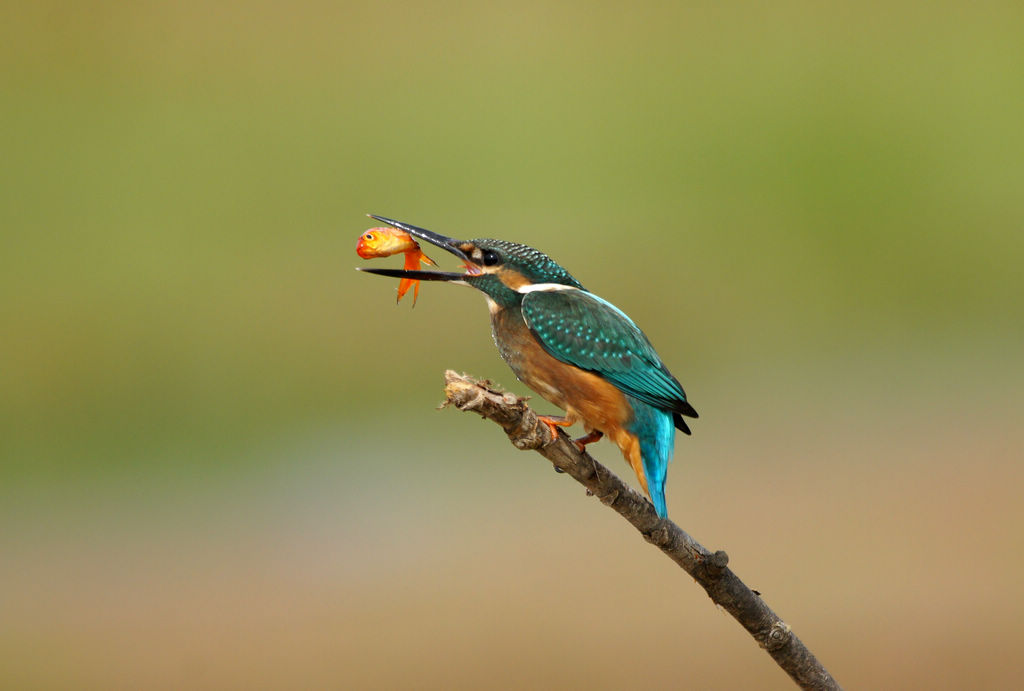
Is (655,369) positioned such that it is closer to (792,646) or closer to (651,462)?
(651,462)

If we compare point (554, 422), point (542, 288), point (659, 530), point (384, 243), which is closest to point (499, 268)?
point (542, 288)

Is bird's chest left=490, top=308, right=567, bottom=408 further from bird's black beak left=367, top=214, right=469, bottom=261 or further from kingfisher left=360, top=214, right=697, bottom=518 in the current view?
bird's black beak left=367, top=214, right=469, bottom=261

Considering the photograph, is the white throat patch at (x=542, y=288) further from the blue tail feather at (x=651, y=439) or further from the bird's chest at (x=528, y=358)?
the blue tail feather at (x=651, y=439)

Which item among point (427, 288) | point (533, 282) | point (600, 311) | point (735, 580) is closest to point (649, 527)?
point (735, 580)

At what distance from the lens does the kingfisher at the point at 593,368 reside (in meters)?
1.45

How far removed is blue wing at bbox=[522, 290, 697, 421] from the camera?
1446 mm

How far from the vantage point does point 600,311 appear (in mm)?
1513

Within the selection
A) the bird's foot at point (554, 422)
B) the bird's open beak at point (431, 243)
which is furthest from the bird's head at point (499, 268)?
the bird's foot at point (554, 422)

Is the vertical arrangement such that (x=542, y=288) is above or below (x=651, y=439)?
above

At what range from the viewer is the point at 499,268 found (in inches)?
62.3

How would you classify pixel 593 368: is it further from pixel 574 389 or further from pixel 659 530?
pixel 659 530

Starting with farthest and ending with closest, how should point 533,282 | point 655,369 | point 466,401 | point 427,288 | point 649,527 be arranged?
point 427,288, point 533,282, point 655,369, point 649,527, point 466,401

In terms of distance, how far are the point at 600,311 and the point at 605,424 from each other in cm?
18

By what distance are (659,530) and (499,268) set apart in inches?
20.1
